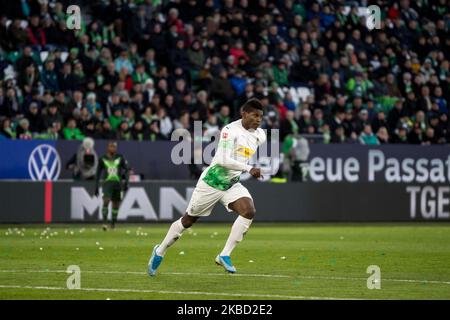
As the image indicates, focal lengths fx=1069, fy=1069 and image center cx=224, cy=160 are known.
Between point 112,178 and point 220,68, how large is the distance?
5.88 meters

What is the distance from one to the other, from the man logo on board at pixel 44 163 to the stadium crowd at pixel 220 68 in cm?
39

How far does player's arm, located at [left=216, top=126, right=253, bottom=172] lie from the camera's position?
47.5ft

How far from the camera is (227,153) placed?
14.6 metres

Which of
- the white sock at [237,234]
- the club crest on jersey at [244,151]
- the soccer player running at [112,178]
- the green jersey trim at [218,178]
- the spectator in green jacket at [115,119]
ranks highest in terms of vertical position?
the club crest on jersey at [244,151]

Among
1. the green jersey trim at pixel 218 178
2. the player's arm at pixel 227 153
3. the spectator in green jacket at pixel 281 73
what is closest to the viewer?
the player's arm at pixel 227 153

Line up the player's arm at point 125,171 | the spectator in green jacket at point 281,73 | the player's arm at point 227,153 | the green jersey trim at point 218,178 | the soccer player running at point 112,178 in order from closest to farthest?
the player's arm at point 227,153 → the green jersey trim at point 218,178 → the soccer player running at point 112,178 → the player's arm at point 125,171 → the spectator in green jacket at point 281,73

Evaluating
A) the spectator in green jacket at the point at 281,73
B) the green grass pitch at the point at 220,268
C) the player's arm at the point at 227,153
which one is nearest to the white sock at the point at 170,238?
the green grass pitch at the point at 220,268

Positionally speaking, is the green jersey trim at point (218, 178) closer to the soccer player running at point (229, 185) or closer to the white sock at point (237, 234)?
the soccer player running at point (229, 185)

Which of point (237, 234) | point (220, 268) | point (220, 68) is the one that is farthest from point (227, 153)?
point (220, 68)

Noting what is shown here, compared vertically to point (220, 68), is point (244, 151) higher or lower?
lower

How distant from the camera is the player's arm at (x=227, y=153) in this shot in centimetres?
1447

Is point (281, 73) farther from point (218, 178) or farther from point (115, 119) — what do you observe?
point (218, 178)

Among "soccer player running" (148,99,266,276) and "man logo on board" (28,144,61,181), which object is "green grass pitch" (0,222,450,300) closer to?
"soccer player running" (148,99,266,276)
